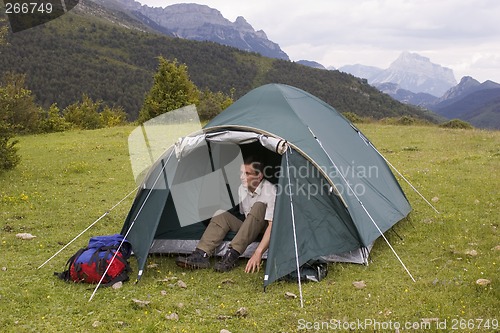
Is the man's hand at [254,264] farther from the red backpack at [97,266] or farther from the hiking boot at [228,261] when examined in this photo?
the red backpack at [97,266]

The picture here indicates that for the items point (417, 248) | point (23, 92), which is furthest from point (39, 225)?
point (23, 92)

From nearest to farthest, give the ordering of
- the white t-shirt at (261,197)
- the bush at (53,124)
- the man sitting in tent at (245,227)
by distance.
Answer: the man sitting in tent at (245,227) < the white t-shirt at (261,197) < the bush at (53,124)

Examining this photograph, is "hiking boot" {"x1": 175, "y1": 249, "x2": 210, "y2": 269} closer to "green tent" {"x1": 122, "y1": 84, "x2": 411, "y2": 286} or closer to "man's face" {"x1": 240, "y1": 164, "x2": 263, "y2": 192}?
"green tent" {"x1": 122, "y1": 84, "x2": 411, "y2": 286}

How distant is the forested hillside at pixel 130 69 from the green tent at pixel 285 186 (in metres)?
88.4

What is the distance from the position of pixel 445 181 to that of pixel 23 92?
22.3 m

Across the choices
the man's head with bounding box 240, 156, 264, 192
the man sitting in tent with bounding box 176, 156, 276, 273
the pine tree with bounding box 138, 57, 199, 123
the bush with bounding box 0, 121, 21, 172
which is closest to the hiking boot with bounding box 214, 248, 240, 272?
the man sitting in tent with bounding box 176, 156, 276, 273

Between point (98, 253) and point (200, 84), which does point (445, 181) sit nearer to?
point (98, 253)

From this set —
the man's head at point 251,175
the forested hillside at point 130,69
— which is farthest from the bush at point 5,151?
the forested hillside at point 130,69

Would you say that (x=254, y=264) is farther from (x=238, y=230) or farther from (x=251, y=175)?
(x=251, y=175)

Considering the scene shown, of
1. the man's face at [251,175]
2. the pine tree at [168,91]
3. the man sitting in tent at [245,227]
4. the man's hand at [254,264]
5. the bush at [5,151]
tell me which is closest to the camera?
the man's hand at [254,264]

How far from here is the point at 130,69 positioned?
386 feet

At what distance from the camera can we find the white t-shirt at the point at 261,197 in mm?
7656

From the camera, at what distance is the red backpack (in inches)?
267

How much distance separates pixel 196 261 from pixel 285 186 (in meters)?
1.86
